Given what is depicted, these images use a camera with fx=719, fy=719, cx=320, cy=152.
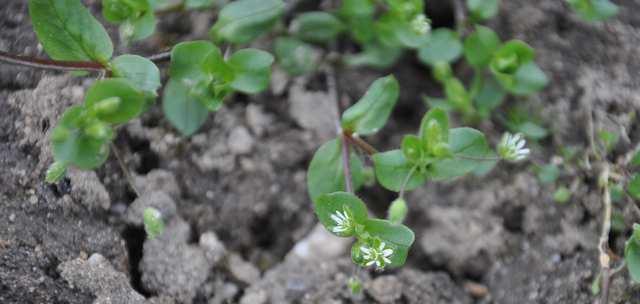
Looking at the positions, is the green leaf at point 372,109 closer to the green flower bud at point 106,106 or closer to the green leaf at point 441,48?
the green leaf at point 441,48

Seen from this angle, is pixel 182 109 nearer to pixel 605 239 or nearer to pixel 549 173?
pixel 549 173

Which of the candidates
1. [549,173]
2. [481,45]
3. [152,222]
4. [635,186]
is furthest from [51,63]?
[635,186]

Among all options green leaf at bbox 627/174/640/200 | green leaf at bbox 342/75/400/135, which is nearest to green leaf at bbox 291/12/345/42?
green leaf at bbox 342/75/400/135

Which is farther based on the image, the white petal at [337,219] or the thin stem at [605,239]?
the thin stem at [605,239]

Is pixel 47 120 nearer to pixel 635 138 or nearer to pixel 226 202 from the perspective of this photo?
pixel 226 202

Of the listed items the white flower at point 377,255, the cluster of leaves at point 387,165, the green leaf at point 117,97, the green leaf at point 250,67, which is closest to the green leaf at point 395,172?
the cluster of leaves at point 387,165
